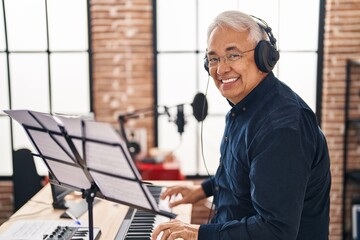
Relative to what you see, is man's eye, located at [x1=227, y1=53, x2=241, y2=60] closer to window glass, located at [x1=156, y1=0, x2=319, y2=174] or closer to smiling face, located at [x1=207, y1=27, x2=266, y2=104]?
smiling face, located at [x1=207, y1=27, x2=266, y2=104]

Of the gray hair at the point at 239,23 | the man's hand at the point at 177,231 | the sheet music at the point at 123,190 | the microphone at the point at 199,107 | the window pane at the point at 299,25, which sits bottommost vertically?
the man's hand at the point at 177,231

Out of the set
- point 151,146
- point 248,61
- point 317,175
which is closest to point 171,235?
point 317,175

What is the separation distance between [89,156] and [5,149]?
125 inches

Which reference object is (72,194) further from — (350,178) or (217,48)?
(350,178)

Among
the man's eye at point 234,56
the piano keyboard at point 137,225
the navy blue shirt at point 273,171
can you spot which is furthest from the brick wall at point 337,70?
the man's eye at point 234,56

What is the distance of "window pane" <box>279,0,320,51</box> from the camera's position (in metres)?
4.31

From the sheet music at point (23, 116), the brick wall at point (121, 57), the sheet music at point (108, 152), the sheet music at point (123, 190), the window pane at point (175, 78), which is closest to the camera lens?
the sheet music at point (108, 152)

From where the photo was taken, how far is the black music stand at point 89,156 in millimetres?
1488

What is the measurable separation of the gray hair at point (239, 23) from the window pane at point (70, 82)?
263 cm

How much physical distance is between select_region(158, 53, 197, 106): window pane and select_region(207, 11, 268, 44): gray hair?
244cm

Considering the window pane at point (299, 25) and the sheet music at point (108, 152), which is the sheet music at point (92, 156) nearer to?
the sheet music at point (108, 152)

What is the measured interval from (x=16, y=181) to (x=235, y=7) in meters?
2.55

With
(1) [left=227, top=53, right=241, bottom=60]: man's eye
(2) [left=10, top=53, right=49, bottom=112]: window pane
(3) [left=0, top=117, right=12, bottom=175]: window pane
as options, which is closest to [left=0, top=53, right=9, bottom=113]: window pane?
(2) [left=10, top=53, right=49, bottom=112]: window pane

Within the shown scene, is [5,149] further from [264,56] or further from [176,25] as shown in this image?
[264,56]
